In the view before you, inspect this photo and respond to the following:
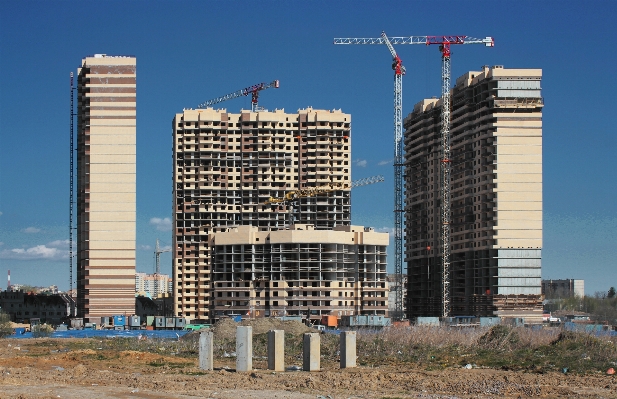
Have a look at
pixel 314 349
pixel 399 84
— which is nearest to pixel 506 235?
pixel 399 84

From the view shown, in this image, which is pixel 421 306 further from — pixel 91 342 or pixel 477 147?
pixel 91 342

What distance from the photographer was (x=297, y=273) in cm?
16875

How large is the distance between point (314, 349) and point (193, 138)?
133277 mm

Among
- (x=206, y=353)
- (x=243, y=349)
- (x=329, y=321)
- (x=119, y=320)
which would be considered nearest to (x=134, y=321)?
(x=119, y=320)

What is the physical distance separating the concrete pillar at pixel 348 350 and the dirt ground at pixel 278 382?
1.01 meters

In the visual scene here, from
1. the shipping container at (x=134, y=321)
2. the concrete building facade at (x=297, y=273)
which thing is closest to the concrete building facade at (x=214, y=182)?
the concrete building facade at (x=297, y=273)

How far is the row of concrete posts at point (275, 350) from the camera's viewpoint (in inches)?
2638

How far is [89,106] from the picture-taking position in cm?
17512

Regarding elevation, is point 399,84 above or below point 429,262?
above

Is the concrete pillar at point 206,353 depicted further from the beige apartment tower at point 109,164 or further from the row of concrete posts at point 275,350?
the beige apartment tower at point 109,164

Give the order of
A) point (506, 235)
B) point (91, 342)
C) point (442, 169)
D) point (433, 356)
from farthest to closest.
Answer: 1. point (442, 169)
2. point (506, 235)
3. point (91, 342)
4. point (433, 356)

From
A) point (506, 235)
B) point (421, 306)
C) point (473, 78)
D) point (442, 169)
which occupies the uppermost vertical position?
point (473, 78)

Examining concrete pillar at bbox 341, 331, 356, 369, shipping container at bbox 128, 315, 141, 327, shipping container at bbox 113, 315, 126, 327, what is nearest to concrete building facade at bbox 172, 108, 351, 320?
shipping container at bbox 113, 315, 126, 327

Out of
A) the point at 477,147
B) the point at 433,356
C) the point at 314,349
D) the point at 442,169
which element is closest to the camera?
the point at 314,349
